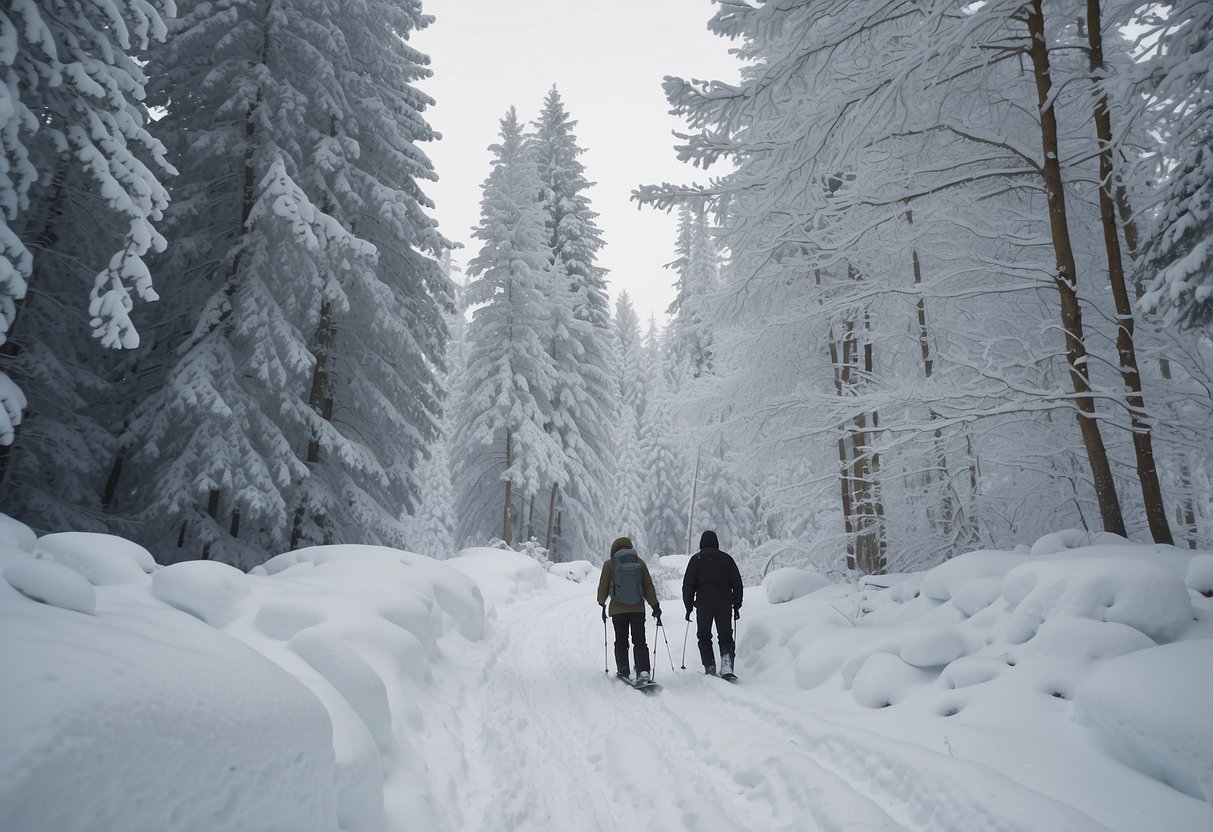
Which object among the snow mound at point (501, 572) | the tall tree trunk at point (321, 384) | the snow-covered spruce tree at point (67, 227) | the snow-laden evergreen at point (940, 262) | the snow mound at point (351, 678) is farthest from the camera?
the snow mound at point (501, 572)

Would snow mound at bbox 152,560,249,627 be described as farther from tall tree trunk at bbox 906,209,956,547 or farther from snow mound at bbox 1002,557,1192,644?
tall tree trunk at bbox 906,209,956,547

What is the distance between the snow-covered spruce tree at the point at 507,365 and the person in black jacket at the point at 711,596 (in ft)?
42.9

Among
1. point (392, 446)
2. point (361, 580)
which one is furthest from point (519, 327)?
point (361, 580)

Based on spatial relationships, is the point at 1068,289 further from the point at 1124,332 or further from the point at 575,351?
the point at 575,351

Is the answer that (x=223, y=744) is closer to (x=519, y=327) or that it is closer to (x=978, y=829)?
(x=978, y=829)

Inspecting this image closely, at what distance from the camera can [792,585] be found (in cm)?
918

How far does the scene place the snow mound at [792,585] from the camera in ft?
30.0

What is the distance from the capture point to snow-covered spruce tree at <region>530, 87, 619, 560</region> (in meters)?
23.8

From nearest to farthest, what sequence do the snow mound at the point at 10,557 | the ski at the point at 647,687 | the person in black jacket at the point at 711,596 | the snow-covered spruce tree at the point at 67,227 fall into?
the snow mound at the point at 10,557
the snow-covered spruce tree at the point at 67,227
the ski at the point at 647,687
the person in black jacket at the point at 711,596

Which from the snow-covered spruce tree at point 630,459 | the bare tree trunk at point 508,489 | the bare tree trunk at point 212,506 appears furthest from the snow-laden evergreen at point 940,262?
the snow-covered spruce tree at point 630,459

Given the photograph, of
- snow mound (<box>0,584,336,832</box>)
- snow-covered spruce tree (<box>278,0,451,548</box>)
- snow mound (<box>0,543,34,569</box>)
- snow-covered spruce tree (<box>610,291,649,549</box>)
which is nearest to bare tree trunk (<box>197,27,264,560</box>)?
snow-covered spruce tree (<box>278,0,451,548</box>)

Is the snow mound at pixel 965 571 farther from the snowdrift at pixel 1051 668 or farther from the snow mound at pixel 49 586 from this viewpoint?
the snow mound at pixel 49 586

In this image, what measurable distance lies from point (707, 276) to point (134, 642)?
34.3 meters

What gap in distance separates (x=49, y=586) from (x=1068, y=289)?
8.45m
